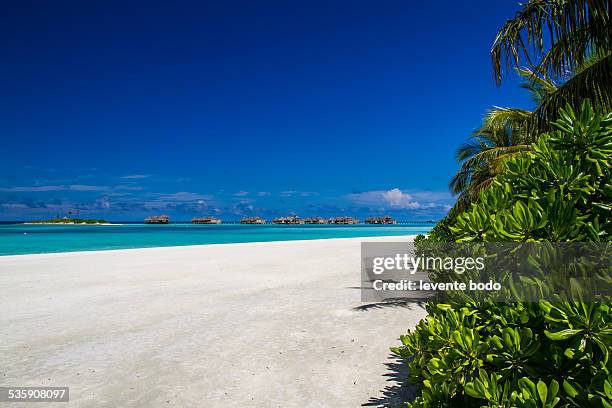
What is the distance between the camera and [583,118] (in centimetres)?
198

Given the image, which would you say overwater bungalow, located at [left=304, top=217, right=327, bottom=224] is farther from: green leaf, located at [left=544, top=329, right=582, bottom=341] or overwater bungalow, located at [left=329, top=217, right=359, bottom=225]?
green leaf, located at [left=544, top=329, right=582, bottom=341]

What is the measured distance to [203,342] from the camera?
471 centimetres

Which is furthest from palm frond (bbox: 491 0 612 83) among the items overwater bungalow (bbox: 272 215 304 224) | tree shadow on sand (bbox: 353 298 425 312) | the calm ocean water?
overwater bungalow (bbox: 272 215 304 224)

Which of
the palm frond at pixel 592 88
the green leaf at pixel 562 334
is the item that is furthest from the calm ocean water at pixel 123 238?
the green leaf at pixel 562 334

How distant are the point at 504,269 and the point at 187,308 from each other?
5.91m

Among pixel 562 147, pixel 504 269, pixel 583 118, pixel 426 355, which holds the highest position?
pixel 583 118

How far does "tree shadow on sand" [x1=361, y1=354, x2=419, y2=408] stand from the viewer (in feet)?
10.3

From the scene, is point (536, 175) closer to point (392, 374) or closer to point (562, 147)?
point (562, 147)

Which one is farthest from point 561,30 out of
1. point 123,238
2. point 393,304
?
point 123,238

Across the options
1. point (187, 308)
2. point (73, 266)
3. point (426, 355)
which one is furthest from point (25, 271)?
point (426, 355)

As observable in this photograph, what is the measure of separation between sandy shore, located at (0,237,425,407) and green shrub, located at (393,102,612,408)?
5.20ft

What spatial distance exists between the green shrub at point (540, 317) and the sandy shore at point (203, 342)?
158 centimetres

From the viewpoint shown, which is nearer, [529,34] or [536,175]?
Answer: [536,175]

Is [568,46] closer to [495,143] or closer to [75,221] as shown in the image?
[495,143]
